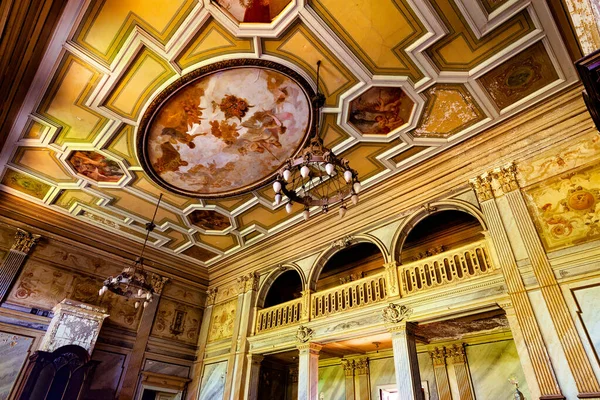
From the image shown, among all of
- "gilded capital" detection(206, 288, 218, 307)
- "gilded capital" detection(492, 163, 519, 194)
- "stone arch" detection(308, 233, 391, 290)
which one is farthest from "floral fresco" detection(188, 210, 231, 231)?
"gilded capital" detection(492, 163, 519, 194)

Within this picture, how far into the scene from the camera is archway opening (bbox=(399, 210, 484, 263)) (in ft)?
29.3

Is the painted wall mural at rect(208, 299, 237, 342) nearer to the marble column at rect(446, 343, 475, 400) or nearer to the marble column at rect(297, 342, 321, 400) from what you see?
the marble column at rect(297, 342, 321, 400)

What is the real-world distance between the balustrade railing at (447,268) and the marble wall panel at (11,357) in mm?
9360

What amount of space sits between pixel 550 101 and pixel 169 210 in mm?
9386

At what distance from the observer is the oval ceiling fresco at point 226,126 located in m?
6.29

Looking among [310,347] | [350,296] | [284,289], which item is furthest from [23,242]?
[350,296]

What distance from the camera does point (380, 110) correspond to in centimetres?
683

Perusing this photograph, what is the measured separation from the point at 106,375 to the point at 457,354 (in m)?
9.52

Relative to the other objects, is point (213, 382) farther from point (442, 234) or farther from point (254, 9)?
point (254, 9)

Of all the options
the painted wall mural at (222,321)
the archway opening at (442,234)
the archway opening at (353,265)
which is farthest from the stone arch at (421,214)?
the painted wall mural at (222,321)

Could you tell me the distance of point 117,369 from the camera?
9953 millimetres

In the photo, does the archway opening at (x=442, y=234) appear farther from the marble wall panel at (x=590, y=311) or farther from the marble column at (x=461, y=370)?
the marble wall panel at (x=590, y=311)

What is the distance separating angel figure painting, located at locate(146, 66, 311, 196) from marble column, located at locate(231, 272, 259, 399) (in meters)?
3.67

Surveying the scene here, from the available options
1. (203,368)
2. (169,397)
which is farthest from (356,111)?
(169,397)
